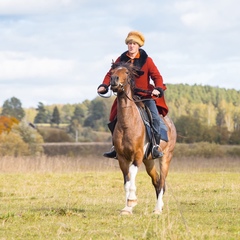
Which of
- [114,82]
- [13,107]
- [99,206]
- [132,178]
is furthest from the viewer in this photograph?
[13,107]

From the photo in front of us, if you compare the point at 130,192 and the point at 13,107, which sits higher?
the point at 13,107

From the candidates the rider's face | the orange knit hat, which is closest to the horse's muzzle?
the rider's face

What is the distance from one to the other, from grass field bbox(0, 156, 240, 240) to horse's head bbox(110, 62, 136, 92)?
2023mm

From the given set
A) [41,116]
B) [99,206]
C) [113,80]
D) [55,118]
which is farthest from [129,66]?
[41,116]

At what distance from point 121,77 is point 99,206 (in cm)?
335

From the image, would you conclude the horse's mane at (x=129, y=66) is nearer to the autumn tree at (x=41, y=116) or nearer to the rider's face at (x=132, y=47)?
the rider's face at (x=132, y=47)

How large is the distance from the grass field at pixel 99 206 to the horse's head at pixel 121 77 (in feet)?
6.64

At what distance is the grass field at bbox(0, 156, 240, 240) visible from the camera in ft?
28.3

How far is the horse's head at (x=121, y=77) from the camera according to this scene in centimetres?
1038

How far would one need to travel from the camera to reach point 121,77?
10.6m

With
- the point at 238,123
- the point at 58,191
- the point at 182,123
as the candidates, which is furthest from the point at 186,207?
the point at 238,123

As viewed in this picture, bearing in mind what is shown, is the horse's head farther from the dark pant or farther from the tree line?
the tree line

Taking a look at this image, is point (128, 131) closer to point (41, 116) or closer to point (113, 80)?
point (113, 80)

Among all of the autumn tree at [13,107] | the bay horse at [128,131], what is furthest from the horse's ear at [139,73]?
the autumn tree at [13,107]
